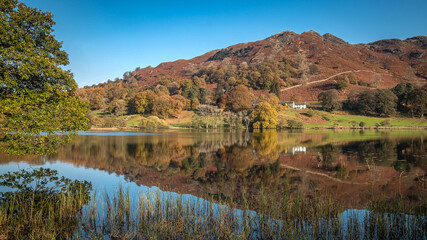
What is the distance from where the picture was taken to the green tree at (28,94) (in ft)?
37.5

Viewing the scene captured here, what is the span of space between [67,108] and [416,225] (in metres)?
15.7

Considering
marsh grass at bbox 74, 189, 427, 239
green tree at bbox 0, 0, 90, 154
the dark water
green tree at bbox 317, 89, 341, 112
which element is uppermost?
green tree at bbox 317, 89, 341, 112

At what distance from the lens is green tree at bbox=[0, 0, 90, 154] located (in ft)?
37.5

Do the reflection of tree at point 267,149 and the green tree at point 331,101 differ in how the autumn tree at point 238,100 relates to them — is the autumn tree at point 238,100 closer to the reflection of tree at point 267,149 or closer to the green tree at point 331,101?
the green tree at point 331,101

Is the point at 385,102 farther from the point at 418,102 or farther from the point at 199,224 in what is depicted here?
the point at 199,224

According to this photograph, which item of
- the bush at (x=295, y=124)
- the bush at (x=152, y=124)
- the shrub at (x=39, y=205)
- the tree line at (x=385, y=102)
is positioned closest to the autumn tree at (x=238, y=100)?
the bush at (x=295, y=124)

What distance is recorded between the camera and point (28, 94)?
41.9ft

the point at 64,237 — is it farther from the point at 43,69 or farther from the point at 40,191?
the point at 43,69

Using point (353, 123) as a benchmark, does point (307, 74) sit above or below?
above

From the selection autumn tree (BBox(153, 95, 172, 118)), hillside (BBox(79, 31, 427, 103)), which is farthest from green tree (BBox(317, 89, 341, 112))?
autumn tree (BBox(153, 95, 172, 118))

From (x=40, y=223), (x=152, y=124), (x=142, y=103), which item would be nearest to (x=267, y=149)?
(x=40, y=223)

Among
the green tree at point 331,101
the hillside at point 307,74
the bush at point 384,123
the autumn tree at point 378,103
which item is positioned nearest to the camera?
the bush at point 384,123

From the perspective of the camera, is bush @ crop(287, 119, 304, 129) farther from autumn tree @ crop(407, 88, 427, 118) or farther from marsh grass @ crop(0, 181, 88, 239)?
marsh grass @ crop(0, 181, 88, 239)

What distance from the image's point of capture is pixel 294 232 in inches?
251
